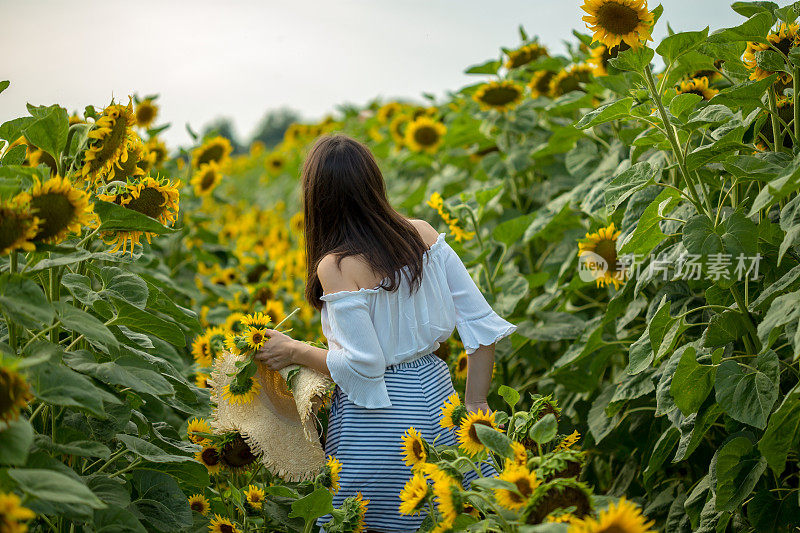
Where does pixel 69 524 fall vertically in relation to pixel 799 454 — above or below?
below

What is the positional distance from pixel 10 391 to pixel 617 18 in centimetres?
152

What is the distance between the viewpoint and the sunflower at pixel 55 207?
1.34 m

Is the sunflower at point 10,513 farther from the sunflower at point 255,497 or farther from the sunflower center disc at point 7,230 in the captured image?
the sunflower at point 255,497

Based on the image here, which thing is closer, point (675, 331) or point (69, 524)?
point (69, 524)

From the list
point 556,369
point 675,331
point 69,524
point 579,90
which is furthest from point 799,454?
point 579,90

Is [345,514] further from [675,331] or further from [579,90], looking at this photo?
[579,90]

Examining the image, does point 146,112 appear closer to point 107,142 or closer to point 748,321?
point 107,142

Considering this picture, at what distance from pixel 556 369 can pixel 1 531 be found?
5.91 ft

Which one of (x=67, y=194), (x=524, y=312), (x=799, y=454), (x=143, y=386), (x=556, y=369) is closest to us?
(x=67, y=194)

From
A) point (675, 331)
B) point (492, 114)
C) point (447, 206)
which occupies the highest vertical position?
point (492, 114)

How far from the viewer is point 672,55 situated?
194cm

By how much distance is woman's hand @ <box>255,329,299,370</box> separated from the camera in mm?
1911

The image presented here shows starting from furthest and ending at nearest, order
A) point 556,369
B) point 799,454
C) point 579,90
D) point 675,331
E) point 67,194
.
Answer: point 579,90 < point 556,369 < point 675,331 < point 799,454 < point 67,194

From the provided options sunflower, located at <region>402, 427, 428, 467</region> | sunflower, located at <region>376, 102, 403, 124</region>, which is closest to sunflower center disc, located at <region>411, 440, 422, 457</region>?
sunflower, located at <region>402, 427, 428, 467</region>
